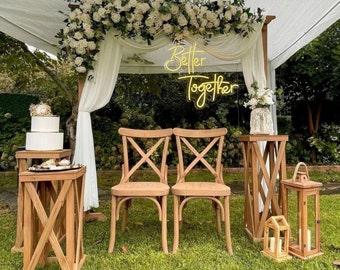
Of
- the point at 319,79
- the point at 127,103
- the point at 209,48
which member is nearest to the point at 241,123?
the point at 319,79

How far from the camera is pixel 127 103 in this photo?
6.66 meters

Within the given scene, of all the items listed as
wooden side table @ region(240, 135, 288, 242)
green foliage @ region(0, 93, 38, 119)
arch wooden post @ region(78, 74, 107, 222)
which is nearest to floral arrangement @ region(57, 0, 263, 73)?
arch wooden post @ region(78, 74, 107, 222)

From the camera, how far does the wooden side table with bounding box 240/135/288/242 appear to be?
276cm

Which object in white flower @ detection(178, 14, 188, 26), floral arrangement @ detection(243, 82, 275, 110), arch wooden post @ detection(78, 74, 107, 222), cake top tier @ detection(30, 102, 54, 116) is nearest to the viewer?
cake top tier @ detection(30, 102, 54, 116)

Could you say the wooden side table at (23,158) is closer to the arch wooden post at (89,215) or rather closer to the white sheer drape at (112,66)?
the white sheer drape at (112,66)

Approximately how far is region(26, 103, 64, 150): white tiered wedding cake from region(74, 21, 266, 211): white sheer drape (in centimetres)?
53

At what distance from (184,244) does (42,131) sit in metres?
1.48

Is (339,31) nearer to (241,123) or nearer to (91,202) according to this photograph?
(241,123)

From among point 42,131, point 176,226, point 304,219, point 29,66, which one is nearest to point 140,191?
point 176,226

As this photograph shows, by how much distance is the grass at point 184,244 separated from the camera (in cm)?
227

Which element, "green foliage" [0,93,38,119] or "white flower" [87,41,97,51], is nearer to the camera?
"white flower" [87,41,97,51]

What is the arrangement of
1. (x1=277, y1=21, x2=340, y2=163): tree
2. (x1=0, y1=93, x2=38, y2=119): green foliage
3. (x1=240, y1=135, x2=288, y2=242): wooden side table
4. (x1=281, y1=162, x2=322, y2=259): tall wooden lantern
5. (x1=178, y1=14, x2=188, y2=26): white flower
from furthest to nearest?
(x1=0, y1=93, x2=38, y2=119): green foliage → (x1=277, y1=21, x2=340, y2=163): tree → (x1=178, y1=14, x2=188, y2=26): white flower → (x1=240, y1=135, x2=288, y2=242): wooden side table → (x1=281, y1=162, x2=322, y2=259): tall wooden lantern

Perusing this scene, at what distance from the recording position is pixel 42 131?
8.43 ft

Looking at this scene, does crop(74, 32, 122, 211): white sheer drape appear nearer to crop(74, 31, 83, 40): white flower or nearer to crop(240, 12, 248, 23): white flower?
crop(74, 31, 83, 40): white flower
